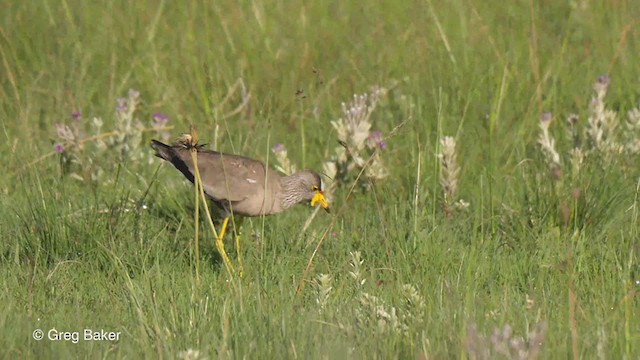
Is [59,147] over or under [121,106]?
under

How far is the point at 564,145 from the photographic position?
7.21 metres

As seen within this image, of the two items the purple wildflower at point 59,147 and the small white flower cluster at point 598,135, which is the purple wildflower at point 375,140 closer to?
the small white flower cluster at point 598,135

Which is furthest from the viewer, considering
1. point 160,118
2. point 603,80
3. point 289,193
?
point 160,118

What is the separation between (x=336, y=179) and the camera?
6.80m

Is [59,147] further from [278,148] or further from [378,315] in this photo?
[378,315]

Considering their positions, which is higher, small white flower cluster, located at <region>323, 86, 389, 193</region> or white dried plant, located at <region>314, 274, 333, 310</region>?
white dried plant, located at <region>314, 274, 333, 310</region>

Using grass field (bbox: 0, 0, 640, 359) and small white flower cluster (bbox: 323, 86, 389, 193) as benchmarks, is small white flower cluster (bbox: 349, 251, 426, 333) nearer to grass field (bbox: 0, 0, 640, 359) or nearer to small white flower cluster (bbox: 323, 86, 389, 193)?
grass field (bbox: 0, 0, 640, 359)

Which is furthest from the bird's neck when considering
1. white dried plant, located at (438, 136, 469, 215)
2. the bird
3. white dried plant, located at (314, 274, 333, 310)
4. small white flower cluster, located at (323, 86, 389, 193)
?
white dried plant, located at (314, 274, 333, 310)

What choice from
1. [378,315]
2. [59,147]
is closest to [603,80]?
[59,147]
